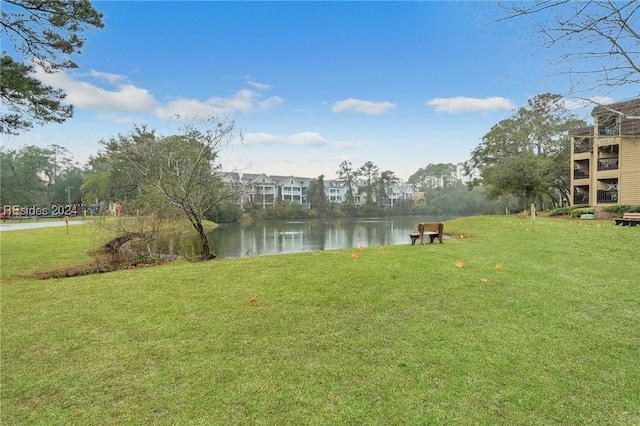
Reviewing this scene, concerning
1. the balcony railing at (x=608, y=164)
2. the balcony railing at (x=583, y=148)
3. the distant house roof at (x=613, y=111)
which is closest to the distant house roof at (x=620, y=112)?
the distant house roof at (x=613, y=111)

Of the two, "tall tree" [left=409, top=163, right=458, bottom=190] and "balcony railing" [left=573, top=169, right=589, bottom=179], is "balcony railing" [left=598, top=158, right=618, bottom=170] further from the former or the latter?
"tall tree" [left=409, top=163, right=458, bottom=190]

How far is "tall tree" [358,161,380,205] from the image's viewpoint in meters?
63.1

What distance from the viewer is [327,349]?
305 centimetres

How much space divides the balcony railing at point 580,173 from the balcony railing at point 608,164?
234cm

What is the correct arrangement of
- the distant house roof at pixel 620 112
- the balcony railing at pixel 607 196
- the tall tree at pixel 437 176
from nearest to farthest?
the distant house roof at pixel 620 112, the balcony railing at pixel 607 196, the tall tree at pixel 437 176

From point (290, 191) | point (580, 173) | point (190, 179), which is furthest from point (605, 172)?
point (290, 191)

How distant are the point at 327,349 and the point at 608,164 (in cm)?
2531

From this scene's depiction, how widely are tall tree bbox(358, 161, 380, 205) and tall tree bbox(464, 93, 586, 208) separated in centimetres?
3156

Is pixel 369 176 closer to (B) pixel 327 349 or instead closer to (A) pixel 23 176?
(A) pixel 23 176

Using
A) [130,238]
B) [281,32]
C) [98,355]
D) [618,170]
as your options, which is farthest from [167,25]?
[618,170]

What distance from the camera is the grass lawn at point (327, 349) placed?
7.23ft

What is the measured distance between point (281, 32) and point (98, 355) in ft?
33.6

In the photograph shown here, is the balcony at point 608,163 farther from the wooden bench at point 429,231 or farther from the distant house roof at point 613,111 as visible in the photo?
the distant house roof at point 613,111

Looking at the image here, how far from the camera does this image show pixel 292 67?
1358cm
